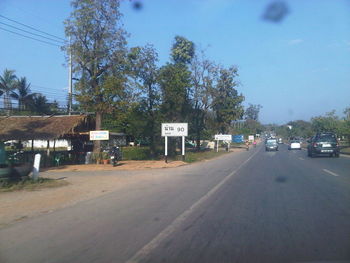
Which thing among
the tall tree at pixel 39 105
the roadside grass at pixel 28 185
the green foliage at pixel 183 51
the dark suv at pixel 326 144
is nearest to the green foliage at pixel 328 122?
the green foliage at pixel 183 51

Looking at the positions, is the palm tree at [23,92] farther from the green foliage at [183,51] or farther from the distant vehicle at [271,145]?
the distant vehicle at [271,145]

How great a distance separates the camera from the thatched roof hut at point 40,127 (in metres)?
29.7

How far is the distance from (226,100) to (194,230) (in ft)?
152

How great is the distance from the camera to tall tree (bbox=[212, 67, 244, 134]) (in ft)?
168

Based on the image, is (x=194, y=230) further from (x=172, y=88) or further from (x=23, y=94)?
(x=23, y=94)

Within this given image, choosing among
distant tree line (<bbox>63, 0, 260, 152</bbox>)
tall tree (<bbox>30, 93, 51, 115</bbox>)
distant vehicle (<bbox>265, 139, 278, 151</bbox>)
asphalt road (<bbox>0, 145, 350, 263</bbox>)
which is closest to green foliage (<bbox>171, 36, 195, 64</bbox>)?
distant tree line (<bbox>63, 0, 260, 152</bbox>)

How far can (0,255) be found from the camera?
638 centimetres

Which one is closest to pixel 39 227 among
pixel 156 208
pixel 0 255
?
pixel 0 255

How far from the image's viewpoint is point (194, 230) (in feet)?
24.7

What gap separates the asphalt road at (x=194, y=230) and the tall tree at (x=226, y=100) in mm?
39126

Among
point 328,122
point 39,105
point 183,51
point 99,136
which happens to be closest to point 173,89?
point 99,136

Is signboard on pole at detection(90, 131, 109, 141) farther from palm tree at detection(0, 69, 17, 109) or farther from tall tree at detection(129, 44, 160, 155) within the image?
palm tree at detection(0, 69, 17, 109)

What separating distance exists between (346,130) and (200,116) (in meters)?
17.7

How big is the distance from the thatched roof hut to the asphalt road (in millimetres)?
18730
